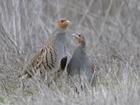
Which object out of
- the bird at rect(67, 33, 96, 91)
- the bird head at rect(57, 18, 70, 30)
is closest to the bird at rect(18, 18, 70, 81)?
the bird head at rect(57, 18, 70, 30)

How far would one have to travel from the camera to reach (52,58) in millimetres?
7062

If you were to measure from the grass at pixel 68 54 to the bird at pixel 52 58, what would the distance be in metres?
0.18

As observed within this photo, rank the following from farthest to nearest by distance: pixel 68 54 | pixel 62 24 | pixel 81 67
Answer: pixel 68 54 < pixel 62 24 < pixel 81 67

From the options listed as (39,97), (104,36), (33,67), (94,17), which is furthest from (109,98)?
(94,17)

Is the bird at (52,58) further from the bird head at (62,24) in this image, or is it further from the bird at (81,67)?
the bird at (81,67)

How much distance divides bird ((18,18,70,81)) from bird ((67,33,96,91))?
0.11 meters

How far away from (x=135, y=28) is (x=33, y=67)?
138 inches

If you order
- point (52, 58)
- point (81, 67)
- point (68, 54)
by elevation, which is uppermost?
point (52, 58)

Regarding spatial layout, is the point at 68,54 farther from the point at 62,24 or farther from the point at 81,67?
the point at 81,67

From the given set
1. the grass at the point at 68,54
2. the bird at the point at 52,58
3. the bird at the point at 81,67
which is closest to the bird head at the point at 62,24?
the bird at the point at 52,58

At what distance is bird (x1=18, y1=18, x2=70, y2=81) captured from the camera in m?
7.06

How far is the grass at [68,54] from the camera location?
591cm

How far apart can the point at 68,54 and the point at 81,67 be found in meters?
1.75

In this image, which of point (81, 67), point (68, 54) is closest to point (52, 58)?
point (81, 67)
